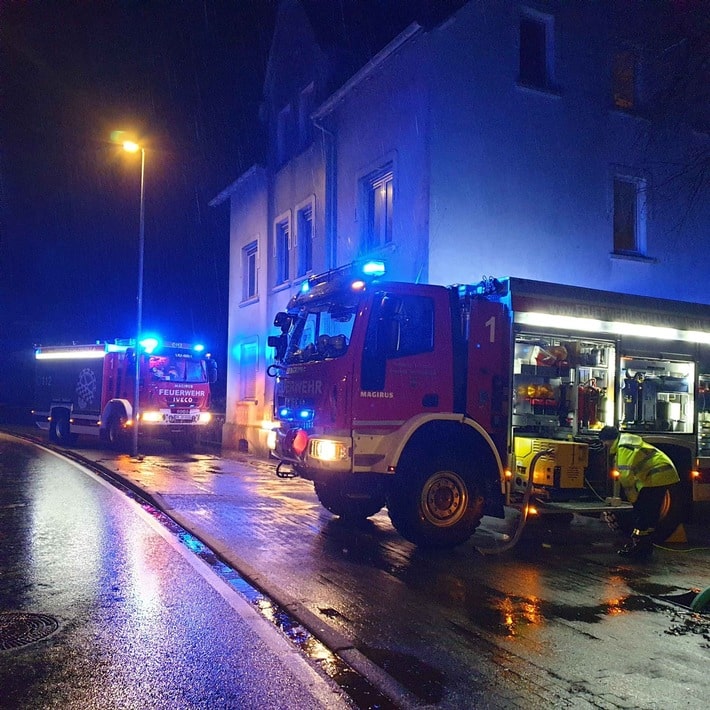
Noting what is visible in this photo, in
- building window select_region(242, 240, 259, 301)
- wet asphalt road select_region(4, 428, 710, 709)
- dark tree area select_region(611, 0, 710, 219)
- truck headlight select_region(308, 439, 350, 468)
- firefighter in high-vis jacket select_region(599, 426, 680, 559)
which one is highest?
dark tree area select_region(611, 0, 710, 219)

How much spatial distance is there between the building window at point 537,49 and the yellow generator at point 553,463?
8787 millimetres

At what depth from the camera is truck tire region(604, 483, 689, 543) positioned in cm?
877

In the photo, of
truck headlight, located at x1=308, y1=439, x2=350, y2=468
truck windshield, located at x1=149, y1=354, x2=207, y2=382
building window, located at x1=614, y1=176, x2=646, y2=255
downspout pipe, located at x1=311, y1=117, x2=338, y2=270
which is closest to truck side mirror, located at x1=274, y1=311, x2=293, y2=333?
truck headlight, located at x1=308, y1=439, x2=350, y2=468

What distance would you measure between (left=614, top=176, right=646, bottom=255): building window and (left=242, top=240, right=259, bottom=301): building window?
33.0 feet

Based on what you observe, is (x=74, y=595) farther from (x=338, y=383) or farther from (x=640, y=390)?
(x=640, y=390)

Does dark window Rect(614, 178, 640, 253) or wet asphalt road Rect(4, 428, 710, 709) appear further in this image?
dark window Rect(614, 178, 640, 253)

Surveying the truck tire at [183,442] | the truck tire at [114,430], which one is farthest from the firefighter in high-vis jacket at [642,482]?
the truck tire at [114,430]

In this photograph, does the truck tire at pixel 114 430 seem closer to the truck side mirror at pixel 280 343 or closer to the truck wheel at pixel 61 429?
the truck wheel at pixel 61 429

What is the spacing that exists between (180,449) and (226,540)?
13.5 meters

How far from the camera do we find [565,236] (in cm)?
1430

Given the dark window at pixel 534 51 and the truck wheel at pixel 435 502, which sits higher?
the dark window at pixel 534 51

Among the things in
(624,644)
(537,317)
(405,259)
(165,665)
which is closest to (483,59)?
(405,259)

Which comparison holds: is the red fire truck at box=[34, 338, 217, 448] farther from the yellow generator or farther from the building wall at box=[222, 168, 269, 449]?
the yellow generator

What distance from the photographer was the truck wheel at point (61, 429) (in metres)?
22.5
